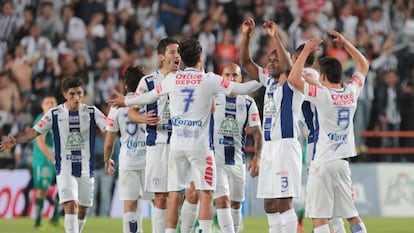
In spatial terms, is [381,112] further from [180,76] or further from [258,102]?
[180,76]

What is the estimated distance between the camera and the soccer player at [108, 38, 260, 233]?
1351 cm

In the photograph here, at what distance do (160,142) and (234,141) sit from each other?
1.55m

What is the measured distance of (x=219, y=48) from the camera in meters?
26.7

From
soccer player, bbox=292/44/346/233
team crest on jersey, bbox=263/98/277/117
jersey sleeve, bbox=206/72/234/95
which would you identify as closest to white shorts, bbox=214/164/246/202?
soccer player, bbox=292/44/346/233

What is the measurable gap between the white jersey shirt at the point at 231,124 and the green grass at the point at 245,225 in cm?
393

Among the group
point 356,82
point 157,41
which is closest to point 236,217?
point 356,82

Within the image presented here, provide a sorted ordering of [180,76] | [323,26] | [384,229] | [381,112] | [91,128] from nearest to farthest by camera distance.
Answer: [180,76] → [91,128] → [384,229] → [381,112] → [323,26]

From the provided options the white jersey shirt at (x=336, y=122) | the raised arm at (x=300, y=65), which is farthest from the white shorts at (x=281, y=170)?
the raised arm at (x=300, y=65)

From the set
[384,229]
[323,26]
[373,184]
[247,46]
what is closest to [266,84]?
[247,46]

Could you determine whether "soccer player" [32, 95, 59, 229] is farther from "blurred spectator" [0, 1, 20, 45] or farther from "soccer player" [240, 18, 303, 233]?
"soccer player" [240, 18, 303, 233]

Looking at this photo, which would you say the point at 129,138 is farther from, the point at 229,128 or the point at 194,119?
the point at 194,119

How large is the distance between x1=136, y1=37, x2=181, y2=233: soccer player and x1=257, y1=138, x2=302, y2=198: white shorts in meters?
1.60

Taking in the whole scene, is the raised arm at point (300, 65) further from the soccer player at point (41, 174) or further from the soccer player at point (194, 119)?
the soccer player at point (41, 174)

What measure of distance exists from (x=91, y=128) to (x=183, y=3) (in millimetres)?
12839
